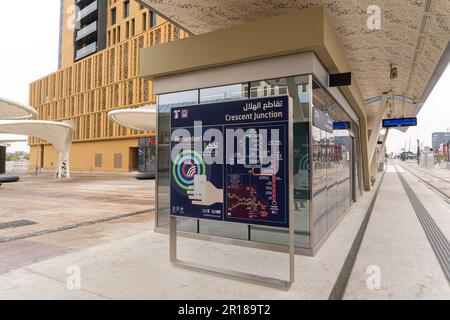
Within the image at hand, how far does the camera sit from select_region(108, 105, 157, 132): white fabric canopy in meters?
20.6

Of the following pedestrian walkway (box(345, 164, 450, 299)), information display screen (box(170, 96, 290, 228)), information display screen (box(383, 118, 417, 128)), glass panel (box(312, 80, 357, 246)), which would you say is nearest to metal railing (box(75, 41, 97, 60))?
information display screen (box(383, 118, 417, 128))

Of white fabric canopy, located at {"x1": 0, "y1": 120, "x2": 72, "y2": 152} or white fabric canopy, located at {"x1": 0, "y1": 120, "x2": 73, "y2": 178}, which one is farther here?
white fabric canopy, located at {"x1": 0, "y1": 120, "x2": 73, "y2": 178}

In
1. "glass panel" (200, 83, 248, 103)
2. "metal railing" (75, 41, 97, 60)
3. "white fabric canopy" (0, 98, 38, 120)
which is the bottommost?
"glass panel" (200, 83, 248, 103)

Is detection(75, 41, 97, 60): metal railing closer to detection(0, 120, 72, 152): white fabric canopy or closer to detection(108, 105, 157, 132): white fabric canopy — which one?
detection(0, 120, 72, 152): white fabric canopy

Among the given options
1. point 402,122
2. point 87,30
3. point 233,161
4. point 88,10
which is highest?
point 88,10

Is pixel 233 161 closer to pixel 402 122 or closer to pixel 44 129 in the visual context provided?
pixel 402 122

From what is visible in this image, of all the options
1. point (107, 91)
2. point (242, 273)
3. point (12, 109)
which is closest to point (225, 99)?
point (242, 273)

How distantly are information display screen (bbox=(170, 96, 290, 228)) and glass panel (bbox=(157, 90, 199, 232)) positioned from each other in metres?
1.60

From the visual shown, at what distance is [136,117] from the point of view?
21.9 meters

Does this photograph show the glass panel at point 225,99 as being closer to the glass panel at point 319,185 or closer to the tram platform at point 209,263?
the tram platform at point 209,263

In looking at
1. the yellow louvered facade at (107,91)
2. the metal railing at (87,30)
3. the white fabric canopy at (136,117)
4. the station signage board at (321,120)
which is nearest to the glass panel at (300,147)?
the station signage board at (321,120)

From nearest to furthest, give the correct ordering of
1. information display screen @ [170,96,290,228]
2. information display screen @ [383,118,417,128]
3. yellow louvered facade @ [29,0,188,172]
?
information display screen @ [170,96,290,228] → information display screen @ [383,118,417,128] → yellow louvered facade @ [29,0,188,172]

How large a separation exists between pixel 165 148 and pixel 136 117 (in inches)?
682
